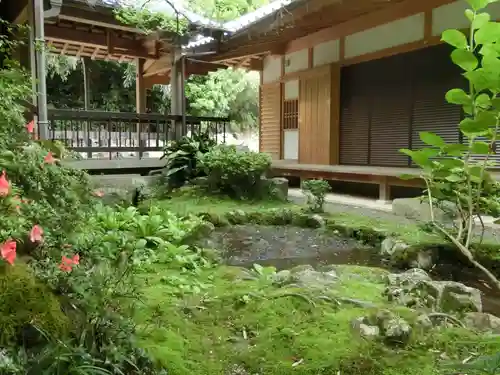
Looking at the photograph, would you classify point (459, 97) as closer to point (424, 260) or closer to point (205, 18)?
point (424, 260)

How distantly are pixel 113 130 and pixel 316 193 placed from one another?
494 centimetres

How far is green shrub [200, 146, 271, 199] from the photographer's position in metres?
8.19

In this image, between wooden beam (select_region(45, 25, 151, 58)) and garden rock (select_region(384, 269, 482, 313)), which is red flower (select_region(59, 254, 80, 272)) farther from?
wooden beam (select_region(45, 25, 151, 58))

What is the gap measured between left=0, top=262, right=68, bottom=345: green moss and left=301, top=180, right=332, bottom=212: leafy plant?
214 inches

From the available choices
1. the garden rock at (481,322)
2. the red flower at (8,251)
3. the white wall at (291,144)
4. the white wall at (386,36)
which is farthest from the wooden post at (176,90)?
the red flower at (8,251)

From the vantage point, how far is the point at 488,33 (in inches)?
48.0

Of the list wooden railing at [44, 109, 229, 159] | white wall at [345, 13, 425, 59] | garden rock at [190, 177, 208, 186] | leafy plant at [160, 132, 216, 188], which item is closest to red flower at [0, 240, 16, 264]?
wooden railing at [44, 109, 229, 159]

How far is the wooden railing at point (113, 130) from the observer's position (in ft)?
27.3

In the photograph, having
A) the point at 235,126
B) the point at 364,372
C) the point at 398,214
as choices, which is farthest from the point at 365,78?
the point at 235,126

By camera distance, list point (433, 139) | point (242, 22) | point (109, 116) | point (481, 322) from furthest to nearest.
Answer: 1. point (242, 22)
2. point (109, 116)
3. point (481, 322)
4. point (433, 139)

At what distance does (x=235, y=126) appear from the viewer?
73.2 ft

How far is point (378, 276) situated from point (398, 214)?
3213 millimetres

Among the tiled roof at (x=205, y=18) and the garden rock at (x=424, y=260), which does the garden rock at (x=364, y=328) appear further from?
the tiled roof at (x=205, y=18)

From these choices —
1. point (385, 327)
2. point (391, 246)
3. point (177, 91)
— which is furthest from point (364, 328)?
point (177, 91)
